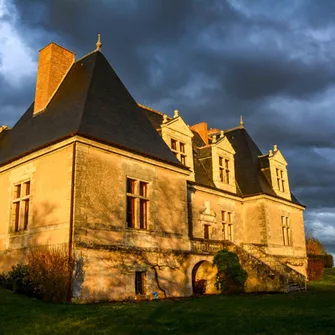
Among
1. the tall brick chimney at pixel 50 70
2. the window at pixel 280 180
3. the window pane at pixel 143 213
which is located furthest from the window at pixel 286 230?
the tall brick chimney at pixel 50 70

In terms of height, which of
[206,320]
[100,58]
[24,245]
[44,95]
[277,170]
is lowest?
[206,320]

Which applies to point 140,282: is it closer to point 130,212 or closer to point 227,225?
point 130,212

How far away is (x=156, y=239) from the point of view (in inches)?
591

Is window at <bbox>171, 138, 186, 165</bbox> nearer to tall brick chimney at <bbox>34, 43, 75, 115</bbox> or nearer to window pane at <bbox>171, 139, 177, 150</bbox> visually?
window pane at <bbox>171, 139, 177, 150</bbox>

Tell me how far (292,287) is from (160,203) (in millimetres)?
6787

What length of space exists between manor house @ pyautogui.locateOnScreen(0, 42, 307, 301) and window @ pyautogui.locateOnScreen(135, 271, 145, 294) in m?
0.03

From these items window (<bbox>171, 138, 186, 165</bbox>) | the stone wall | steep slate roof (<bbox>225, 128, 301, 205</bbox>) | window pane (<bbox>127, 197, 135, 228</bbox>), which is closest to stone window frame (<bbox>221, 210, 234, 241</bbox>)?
steep slate roof (<bbox>225, 128, 301, 205</bbox>)

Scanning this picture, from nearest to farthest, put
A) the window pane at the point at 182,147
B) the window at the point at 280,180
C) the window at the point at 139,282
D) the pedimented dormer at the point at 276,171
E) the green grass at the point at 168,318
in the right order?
the green grass at the point at 168,318 → the window at the point at 139,282 → the window pane at the point at 182,147 → the pedimented dormer at the point at 276,171 → the window at the point at 280,180

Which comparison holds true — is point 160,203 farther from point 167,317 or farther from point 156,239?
point 167,317

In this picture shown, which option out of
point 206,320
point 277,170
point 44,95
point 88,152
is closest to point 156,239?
point 88,152

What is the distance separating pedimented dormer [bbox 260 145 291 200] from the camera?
81.1 ft

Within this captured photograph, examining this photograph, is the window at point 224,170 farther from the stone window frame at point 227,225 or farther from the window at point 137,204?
the window at point 137,204

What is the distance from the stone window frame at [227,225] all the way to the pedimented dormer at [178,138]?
11.0 feet

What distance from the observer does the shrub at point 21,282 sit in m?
12.2
